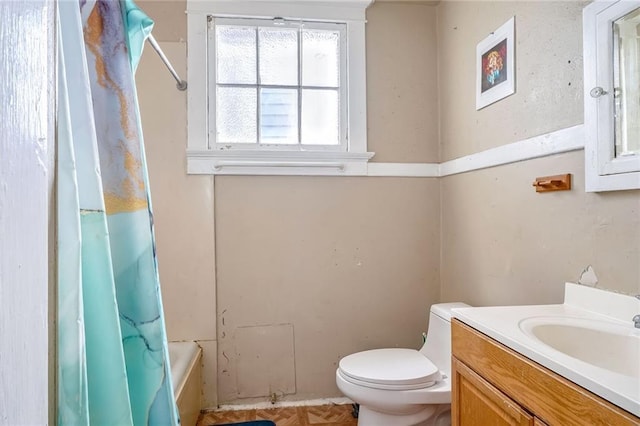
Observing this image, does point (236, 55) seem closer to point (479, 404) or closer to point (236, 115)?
point (236, 115)

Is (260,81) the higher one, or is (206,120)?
(260,81)

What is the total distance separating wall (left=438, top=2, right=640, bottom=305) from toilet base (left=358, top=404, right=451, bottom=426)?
20.7 inches

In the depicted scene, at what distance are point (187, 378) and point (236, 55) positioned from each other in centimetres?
169

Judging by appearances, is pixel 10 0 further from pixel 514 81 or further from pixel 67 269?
pixel 514 81

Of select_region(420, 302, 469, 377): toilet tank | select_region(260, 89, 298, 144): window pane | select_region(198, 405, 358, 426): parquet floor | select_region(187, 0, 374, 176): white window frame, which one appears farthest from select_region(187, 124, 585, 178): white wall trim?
select_region(198, 405, 358, 426): parquet floor

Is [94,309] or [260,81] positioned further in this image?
[260,81]

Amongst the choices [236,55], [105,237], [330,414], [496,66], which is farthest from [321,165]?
[105,237]

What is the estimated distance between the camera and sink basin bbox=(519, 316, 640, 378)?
0.95 meters

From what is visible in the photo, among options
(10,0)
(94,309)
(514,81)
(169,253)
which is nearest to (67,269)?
(94,309)

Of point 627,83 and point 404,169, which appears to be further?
point 404,169

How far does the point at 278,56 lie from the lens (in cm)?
214

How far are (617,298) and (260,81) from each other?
1.87m

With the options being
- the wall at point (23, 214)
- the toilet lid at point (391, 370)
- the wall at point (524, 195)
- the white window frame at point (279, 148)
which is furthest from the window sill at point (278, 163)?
the wall at point (23, 214)

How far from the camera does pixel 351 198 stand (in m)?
2.13
